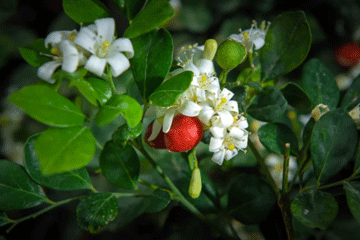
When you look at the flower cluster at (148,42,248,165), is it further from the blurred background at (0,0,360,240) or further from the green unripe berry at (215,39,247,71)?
the blurred background at (0,0,360,240)

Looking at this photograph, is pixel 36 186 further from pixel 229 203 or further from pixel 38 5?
pixel 38 5

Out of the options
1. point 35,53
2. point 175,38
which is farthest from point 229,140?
point 175,38

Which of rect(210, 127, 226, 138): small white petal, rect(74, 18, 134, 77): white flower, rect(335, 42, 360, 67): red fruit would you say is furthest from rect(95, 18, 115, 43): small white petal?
rect(335, 42, 360, 67): red fruit

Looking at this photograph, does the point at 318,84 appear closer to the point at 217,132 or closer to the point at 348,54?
the point at 217,132

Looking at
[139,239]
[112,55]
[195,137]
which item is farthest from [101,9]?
[139,239]

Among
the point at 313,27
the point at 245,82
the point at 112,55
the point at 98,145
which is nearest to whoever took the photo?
the point at 112,55
